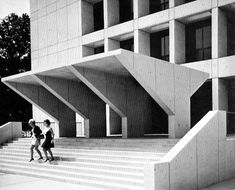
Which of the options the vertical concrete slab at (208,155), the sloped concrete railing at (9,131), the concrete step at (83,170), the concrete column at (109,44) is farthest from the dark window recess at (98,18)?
the vertical concrete slab at (208,155)

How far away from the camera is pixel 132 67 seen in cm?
1182

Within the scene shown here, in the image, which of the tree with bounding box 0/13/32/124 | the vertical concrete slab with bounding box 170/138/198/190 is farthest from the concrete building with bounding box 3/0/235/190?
the tree with bounding box 0/13/32/124

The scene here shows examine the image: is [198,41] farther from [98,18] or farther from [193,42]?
[98,18]

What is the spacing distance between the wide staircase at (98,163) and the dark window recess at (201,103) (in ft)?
30.1

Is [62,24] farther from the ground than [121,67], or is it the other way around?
[62,24]

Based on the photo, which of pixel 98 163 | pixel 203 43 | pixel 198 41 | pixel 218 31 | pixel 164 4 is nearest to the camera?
pixel 98 163

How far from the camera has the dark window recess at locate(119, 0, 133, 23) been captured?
81.3 ft

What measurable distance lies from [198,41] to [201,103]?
428 centimetres

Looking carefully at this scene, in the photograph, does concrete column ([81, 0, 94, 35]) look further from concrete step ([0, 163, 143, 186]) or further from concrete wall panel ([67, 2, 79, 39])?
concrete step ([0, 163, 143, 186])

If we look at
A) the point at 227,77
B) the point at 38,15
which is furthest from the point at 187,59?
the point at 38,15

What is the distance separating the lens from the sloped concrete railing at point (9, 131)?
19.1 meters

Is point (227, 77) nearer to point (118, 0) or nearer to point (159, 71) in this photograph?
point (159, 71)

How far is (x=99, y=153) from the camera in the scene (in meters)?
13.1

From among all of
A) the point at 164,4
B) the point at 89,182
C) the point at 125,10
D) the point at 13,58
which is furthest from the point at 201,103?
the point at 13,58
